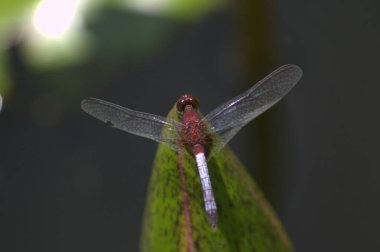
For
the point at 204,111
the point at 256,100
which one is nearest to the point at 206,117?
the point at 256,100

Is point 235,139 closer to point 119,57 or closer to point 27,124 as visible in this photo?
point 119,57

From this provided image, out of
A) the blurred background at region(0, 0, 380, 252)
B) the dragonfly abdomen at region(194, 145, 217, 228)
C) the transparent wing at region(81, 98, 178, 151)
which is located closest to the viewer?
the dragonfly abdomen at region(194, 145, 217, 228)

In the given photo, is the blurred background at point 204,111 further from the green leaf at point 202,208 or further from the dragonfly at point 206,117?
the green leaf at point 202,208

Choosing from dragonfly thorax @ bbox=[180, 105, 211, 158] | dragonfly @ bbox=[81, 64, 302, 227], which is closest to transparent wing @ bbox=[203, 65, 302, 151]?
dragonfly @ bbox=[81, 64, 302, 227]

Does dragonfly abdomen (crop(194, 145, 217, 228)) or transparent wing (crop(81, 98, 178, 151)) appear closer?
dragonfly abdomen (crop(194, 145, 217, 228))

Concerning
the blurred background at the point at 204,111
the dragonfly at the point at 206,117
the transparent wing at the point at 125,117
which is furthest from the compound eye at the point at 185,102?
the blurred background at the point at 204,111

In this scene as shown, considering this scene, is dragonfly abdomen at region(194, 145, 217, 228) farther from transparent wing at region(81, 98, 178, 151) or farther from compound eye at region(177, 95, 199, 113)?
transparent wing at region(81, 98, 178, 151)

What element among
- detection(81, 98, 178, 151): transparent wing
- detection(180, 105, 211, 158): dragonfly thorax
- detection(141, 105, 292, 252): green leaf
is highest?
detection(81, 98, 178, 151): transparent wing

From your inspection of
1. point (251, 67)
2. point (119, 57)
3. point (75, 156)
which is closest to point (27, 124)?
point (75, 156)

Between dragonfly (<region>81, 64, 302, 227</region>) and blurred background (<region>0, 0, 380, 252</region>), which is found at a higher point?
blurred background (<region>0, 0, 380, 252</region>)
